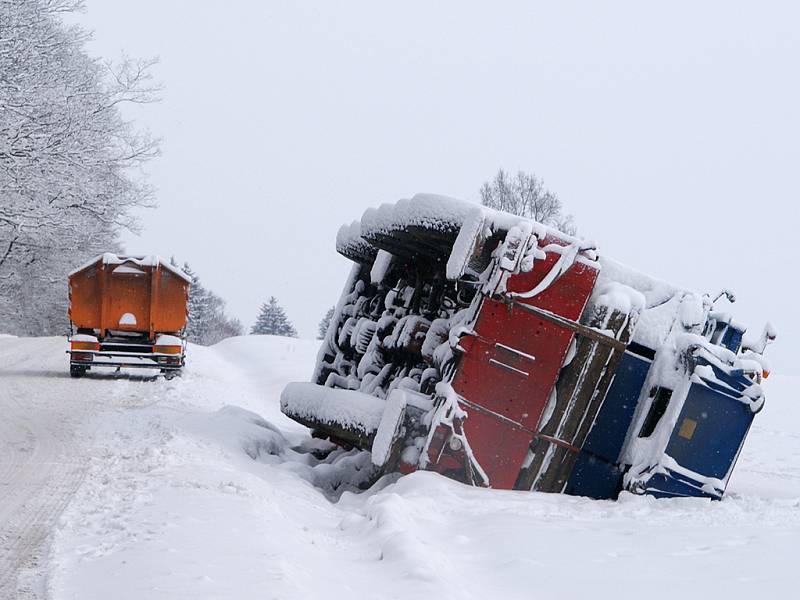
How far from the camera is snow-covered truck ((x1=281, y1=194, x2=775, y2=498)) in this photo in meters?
6.72

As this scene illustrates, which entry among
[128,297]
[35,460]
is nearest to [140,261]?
[128,297]

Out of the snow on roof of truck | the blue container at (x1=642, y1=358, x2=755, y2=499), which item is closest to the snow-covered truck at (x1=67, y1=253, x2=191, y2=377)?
the snow on roof of truck

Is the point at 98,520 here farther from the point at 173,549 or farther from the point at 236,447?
the point at 236,447

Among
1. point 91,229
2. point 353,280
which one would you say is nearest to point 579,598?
point 353,280

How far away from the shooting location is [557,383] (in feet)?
22.6

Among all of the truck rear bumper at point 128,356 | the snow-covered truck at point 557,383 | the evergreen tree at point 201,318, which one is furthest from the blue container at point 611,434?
the evergreen tree at point 201,318

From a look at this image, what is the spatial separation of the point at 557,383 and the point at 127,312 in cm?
1040

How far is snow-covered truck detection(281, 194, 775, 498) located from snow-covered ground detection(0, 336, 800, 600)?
12.3 inches

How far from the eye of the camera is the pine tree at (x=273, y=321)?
77.7 meters

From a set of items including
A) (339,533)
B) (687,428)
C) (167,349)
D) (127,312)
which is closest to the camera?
(339,533)

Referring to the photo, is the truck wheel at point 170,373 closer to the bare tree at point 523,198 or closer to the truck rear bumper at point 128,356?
the truck rear bumper at point 128,356

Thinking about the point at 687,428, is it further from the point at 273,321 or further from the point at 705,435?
the point at 273,321

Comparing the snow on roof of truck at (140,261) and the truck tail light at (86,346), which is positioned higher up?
the snow on roof of truck at (140,261)

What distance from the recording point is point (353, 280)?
9.94 metres
